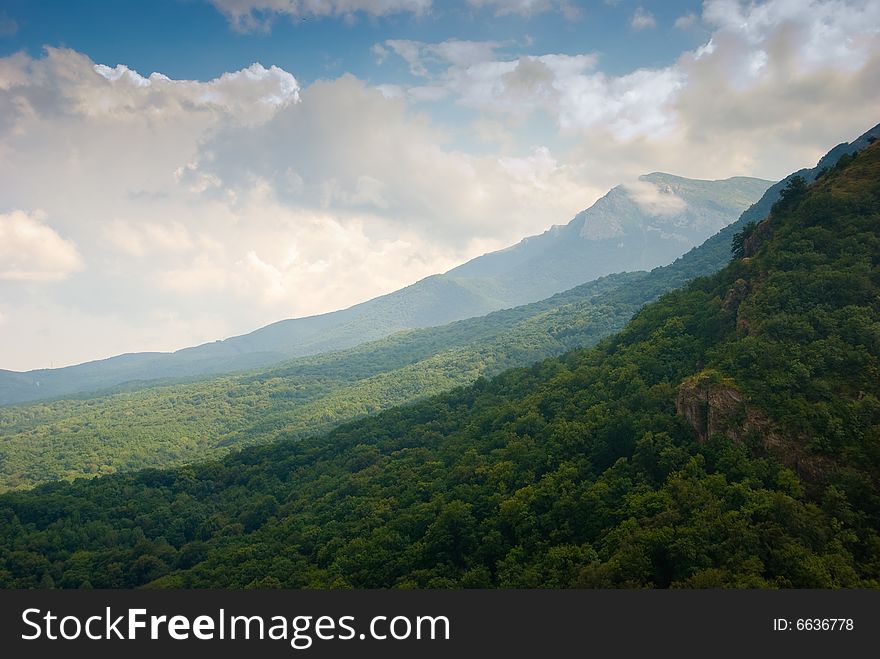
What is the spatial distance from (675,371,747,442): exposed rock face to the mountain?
0.50 feet

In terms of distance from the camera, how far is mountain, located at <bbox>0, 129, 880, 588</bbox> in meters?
32.1

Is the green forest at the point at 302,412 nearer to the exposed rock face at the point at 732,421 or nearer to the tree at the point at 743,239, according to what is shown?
the tree at the point at 743,239

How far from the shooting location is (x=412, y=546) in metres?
45.6

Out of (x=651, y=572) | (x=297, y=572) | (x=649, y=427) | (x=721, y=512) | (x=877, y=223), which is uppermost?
(x=877, y=223)

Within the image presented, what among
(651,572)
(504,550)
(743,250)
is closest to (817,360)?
(651,572)

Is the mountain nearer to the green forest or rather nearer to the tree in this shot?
the tree

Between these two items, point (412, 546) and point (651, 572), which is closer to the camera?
point (651, 572)

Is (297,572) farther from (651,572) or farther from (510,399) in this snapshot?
(510,399)

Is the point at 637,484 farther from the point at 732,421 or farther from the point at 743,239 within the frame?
the point at 743,239

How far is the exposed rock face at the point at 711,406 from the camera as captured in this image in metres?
40.2

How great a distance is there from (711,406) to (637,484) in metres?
Result: 8.27

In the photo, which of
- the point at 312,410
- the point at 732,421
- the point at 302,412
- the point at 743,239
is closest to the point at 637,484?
the point at 732,421

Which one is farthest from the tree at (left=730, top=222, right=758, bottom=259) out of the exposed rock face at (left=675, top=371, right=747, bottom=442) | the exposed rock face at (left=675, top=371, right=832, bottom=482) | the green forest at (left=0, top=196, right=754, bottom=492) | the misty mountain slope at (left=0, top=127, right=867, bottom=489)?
the green forest at (left=0, top=196, right=754, bottom=492)

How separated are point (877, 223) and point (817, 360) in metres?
19.8
